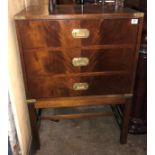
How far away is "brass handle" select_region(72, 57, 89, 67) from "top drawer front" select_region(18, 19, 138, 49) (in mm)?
82

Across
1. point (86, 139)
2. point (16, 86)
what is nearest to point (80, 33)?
point (16, 86)

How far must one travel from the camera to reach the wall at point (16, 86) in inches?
40.6

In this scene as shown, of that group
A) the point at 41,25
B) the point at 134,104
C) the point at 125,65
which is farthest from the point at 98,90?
the point at 41,25

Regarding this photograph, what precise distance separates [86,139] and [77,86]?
1.74 feet

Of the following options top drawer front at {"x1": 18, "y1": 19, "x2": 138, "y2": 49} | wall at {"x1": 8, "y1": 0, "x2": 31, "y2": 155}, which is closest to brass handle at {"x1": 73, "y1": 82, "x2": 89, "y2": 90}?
top drawer front at {"x1": 18, "y1": 19, "x2": 138, "y2": 49}

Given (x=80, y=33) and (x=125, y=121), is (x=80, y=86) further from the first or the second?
(x=125, y=121)

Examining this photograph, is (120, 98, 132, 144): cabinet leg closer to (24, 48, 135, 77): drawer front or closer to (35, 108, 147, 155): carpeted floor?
(35, 108, 147, 155): carpeted floor

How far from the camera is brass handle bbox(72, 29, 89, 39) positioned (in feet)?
3.39

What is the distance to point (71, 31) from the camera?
103cm

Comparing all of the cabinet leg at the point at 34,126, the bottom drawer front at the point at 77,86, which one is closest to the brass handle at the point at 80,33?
the bottom drawer front at the point at 77,86

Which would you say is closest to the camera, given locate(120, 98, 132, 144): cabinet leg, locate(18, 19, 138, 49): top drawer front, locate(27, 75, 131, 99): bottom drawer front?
locate(18, 19, 138, 49): top drawer front

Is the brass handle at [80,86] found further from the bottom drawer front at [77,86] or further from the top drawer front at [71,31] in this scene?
the top drawer front at [71,31]

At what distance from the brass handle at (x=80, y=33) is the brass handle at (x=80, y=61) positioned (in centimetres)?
13
